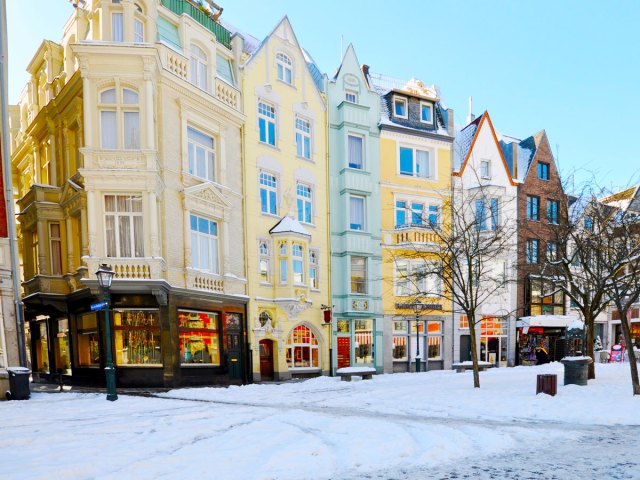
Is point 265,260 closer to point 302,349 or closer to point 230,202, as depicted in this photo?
point 230,202

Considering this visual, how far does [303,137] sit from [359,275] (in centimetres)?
732

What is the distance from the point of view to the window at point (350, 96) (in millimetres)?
25844

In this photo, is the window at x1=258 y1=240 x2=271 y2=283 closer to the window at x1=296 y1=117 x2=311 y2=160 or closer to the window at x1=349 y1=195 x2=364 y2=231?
the window at x1=296 y1=117 x2=311 y2=160

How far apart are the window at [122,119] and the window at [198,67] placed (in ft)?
9.20

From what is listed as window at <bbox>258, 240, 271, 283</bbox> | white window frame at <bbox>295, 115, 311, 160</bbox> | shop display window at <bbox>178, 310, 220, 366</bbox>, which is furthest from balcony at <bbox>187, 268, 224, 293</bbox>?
white window frame at <bbox>295, 115, 311, 160</bbox>

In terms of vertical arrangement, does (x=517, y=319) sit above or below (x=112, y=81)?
below

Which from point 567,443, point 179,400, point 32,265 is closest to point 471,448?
point 567,443

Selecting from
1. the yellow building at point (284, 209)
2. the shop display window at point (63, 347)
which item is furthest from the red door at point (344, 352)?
the shop display window at point (63, 347)

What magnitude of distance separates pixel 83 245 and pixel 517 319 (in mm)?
23722

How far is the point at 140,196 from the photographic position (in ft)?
55.0

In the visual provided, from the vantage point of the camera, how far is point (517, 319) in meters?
29.8

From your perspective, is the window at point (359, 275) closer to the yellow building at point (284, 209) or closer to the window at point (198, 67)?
the yellow building at point (284, 209)

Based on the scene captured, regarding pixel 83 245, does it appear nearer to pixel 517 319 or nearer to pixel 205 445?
pixel 205 445

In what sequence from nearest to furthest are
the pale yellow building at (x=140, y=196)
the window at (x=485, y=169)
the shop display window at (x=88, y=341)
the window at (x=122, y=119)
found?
the pale yellow building at (x=140, y=196), the window at (x=122, y=119), the shop display window at (x=88, y=341), the window at (x=485, y=169)
